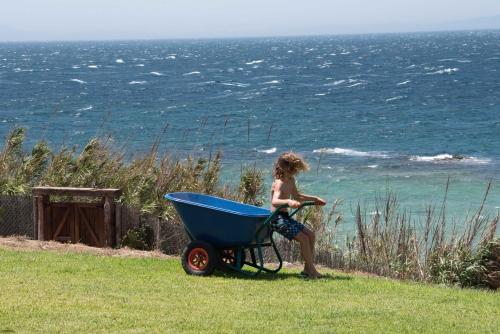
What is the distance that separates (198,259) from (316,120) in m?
32.6

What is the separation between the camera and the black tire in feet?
34.9

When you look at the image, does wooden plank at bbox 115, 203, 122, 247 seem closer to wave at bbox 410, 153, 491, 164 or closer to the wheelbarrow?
the wheelbarrow

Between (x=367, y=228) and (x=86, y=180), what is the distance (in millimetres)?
4338

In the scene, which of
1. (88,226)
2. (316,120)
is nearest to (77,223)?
(88,226)

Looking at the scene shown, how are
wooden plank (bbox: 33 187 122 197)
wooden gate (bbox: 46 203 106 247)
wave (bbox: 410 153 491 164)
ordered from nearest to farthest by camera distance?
wooden plank (bbox: 33 187 122 197) → wooden gate (bbox: 46 203 106 247) → wave (bbox: 410 153 491 164)

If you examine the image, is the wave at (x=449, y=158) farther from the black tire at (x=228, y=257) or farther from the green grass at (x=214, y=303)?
the black tire at (x=228, y=257)

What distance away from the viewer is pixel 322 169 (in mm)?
27344

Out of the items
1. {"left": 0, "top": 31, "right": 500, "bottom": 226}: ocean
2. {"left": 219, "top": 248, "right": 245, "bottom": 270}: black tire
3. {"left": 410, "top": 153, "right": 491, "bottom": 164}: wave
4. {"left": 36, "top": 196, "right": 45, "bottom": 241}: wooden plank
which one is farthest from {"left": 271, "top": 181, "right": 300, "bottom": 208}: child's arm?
{"left": 410, "top": 153, "right": 491, "bottom": 164}: wave

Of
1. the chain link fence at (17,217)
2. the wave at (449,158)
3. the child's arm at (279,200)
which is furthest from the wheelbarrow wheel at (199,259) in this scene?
the wave at (449,158)

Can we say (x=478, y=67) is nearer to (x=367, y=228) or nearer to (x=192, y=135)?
(x=192, y=135)

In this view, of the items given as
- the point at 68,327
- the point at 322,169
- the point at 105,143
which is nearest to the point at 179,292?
the point at 68,327

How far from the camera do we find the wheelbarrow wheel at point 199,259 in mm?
10430

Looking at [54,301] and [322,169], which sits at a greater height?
[54,301]

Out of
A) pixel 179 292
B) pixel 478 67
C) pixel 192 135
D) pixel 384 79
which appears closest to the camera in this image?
pixel 179 292
